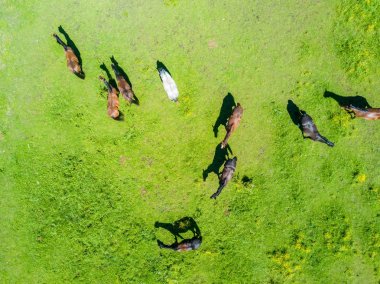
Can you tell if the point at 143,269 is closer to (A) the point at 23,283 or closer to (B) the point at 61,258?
(B) the point at 61,258

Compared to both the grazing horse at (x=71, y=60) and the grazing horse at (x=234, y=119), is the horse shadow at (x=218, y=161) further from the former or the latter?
the grazing horse at (x=71, y=60)

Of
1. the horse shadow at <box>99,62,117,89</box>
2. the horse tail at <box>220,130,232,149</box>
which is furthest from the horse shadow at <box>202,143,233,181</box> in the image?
the horse shadow at <box>99,62,117,89</box>

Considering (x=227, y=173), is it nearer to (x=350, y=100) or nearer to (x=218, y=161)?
(x=218, y=161)

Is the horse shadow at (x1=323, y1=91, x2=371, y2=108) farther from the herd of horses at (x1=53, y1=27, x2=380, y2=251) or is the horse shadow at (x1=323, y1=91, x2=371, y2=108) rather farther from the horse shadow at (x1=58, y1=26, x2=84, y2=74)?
the horse shadow at (x1=58, y1=26, x2=84, y2=74)

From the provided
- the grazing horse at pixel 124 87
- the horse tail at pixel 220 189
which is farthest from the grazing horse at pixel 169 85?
the horse tail at pixel 220 189

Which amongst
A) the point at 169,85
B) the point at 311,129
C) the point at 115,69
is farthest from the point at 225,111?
the point at 115,69
